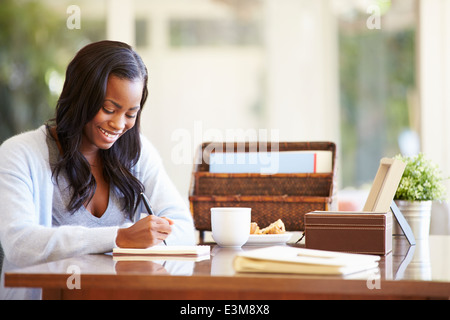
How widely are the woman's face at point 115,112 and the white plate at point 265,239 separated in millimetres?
473

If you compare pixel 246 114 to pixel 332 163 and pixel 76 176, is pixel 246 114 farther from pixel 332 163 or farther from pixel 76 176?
pixel 76 176

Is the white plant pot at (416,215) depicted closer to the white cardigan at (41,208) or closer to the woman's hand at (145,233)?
the white cardigan at (41,208)

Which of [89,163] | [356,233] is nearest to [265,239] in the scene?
[356,233]

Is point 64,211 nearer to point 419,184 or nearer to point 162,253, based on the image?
point 162,253

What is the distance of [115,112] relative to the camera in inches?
67.1

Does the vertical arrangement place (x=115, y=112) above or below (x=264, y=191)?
above

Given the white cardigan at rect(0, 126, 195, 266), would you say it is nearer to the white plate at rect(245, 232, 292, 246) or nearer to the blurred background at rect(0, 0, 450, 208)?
the white plate at rect(245, 232, 292, 246)

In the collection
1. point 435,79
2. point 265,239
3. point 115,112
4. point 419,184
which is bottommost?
point 265,239

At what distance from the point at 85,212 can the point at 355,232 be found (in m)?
0.76

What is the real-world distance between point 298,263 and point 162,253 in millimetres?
402

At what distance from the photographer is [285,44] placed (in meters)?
4.14

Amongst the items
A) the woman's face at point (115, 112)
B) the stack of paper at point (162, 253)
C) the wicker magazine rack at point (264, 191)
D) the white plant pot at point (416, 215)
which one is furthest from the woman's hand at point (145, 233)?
the white plant pot at point (416, 215)

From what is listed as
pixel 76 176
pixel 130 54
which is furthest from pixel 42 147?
pixel 130 54

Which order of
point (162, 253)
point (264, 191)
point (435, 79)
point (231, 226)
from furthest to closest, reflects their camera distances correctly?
1. point (435, 79)
2. point (264, 191)
3. point (231, 226)
4. point (162, 253)
